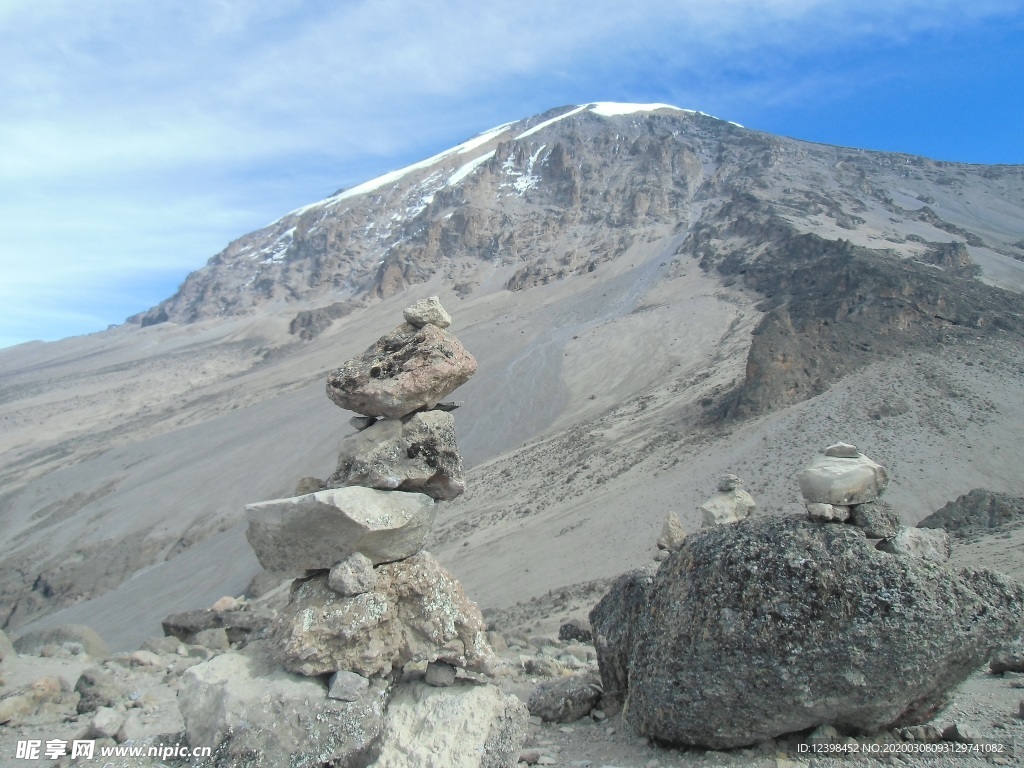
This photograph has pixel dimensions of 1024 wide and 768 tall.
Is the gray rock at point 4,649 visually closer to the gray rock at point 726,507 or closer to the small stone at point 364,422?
the small stone at point 364,422

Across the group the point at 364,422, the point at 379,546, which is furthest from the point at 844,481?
the point at 364,422

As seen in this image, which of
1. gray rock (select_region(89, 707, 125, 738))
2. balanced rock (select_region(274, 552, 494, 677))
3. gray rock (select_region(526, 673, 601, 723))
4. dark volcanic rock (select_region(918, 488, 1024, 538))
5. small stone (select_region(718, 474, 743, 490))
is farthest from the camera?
dark volcanic rock (select_region(918, 488, 1024, 538))

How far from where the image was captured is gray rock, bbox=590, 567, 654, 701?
6090mm

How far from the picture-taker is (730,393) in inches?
1223

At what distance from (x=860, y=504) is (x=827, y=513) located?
362mm

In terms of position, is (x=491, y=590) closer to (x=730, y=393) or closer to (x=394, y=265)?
(x=730, y=393)

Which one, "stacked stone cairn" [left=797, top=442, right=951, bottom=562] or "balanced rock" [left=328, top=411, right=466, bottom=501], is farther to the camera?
"balanced rock" [left=328, top=411, right=466, bottom=501]

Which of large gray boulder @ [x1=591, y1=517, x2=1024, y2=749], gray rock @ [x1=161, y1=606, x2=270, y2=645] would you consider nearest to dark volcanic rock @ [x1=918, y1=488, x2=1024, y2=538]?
large gray boulder @ [x1=591, y1=517, x2=1024, y2=749]

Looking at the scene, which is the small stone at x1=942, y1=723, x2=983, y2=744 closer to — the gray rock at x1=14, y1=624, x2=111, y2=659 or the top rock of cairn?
the top rock of cairn

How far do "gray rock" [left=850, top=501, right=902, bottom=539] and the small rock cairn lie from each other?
3026 mm

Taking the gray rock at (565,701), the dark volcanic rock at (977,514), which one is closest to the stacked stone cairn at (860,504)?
the gray rock at (565,701)

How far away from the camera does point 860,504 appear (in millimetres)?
5246

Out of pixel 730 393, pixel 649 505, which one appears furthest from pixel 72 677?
pixel 730 393

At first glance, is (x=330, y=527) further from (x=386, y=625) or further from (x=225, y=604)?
(x=225, y=604)
